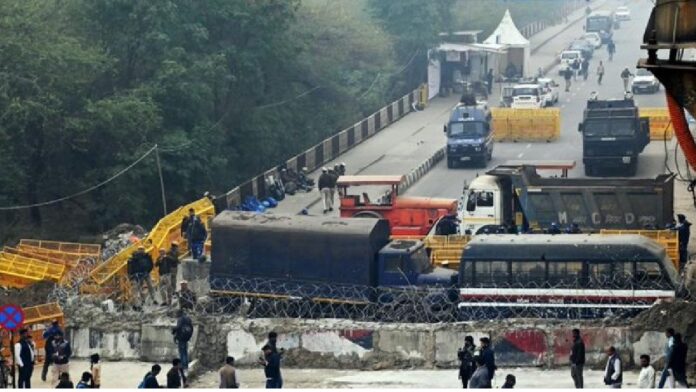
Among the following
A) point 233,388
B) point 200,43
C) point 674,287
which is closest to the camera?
point 233,388

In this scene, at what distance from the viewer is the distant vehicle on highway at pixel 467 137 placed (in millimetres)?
56812

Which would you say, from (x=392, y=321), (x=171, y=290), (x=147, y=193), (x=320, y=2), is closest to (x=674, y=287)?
(x=392, y=321)

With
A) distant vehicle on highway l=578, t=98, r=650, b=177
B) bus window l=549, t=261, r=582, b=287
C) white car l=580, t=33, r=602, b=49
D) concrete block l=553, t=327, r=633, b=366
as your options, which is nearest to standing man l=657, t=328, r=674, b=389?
concrete block l=553, t=327, r=633, b=366

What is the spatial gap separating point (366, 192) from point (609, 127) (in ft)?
34.3

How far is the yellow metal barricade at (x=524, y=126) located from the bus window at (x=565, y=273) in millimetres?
29282

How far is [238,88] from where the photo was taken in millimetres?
63594

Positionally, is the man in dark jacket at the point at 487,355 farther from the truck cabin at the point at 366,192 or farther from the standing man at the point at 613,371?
the truck cabin at the point at 366,192

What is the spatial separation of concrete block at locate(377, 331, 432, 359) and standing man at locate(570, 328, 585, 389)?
14.0 feet

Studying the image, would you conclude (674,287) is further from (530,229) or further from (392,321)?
(530,229)

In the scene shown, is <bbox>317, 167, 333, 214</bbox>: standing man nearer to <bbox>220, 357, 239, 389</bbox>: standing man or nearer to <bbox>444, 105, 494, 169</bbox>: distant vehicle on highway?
<bbox>444, 105, 494, 169</bbox>: distant vehicle on highway

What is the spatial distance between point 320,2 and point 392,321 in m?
57.1

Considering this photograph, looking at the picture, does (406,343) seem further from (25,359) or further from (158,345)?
(25,359)

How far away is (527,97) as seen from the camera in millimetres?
69125

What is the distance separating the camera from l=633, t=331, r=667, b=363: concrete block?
105 ft
